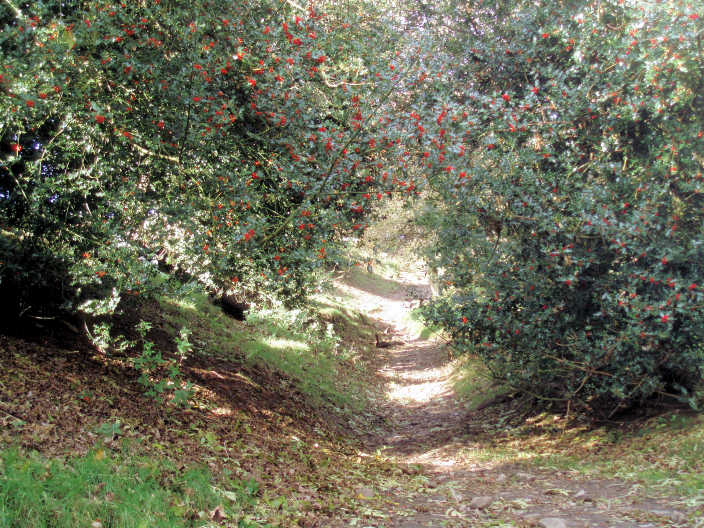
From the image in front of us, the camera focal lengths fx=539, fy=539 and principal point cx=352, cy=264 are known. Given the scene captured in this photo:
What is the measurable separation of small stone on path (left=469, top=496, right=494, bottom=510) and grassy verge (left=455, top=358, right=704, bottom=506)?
1652 mm

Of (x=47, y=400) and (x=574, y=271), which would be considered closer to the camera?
(x=47, y=400)

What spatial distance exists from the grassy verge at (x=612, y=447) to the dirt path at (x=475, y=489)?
0.74ft

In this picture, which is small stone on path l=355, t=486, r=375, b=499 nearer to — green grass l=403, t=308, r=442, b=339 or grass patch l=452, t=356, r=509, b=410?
grass patch l=452, t=356, r=509, b=410

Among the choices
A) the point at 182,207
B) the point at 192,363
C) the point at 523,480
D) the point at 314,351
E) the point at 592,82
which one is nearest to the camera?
the point at 182,207

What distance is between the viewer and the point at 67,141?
5.78 meters

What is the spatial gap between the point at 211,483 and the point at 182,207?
3033 millimetres

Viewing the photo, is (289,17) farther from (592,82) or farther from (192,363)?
(192,363)

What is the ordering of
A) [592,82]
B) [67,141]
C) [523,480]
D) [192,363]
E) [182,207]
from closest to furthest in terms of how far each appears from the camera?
[67,141] → [182,207] → [523,480] → [592,82] → [192,363]

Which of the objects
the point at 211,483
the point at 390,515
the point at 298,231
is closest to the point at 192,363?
the point at 298,231

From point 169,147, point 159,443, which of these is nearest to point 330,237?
point 169,147

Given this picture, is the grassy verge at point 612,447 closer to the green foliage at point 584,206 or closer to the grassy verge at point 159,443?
the green foliage at point 584,206

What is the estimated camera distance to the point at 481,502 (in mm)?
5727

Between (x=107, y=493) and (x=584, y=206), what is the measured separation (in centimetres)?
603

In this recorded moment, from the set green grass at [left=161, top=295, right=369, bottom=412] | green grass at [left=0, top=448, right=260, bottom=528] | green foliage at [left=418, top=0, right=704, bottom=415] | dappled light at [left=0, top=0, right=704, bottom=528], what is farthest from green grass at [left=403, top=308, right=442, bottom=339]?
green grass at [left=0, top=448, right=260, bottom=528]
